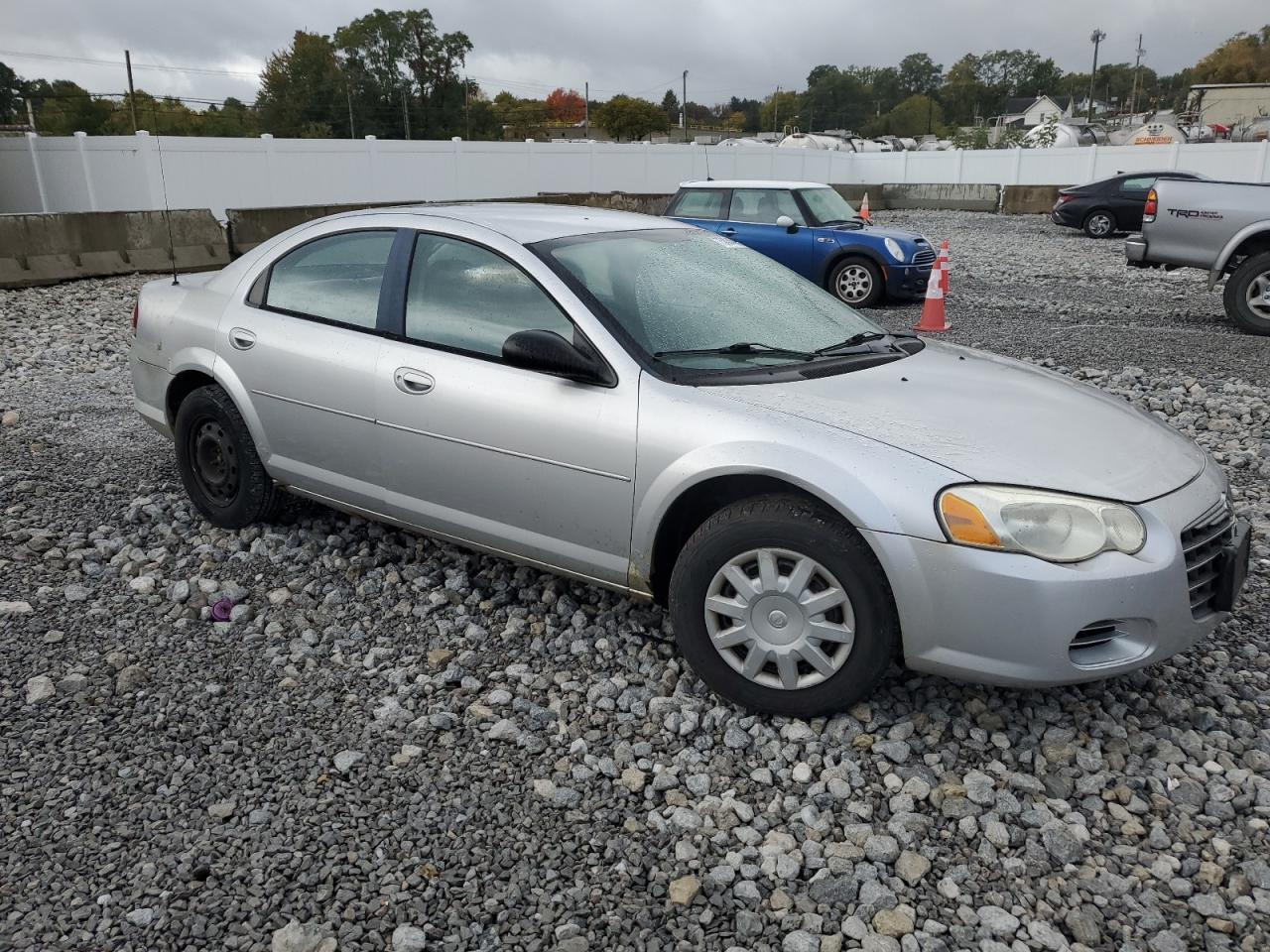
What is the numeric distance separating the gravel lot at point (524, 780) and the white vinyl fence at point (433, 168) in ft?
60.9

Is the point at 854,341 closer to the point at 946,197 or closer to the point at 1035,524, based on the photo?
the point at 1035,524

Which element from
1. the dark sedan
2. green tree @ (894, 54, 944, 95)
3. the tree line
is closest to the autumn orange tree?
the tree line

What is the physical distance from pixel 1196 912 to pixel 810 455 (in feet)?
4.92

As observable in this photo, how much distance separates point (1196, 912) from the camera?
93.9 inches

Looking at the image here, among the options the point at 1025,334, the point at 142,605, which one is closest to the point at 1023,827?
the point at 142,605

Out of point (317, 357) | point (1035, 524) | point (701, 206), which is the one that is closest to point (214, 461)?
point (317, 357)

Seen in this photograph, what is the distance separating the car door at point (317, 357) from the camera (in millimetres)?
3979

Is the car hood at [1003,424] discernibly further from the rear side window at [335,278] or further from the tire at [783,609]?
the rear side window at [335,278]

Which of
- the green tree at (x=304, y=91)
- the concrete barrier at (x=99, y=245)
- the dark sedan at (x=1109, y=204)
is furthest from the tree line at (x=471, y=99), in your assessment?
the dark sedan at (x=1109, y=204)

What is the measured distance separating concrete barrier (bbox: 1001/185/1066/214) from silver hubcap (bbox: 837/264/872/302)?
17940 millimetres

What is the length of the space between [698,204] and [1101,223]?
1230cm

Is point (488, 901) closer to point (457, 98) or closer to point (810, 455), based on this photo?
point (810, 455)

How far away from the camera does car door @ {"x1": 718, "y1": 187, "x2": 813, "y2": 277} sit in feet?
38.8

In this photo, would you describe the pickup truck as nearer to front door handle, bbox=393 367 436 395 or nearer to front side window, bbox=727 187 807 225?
front side window, bbox=727 187 807 225
